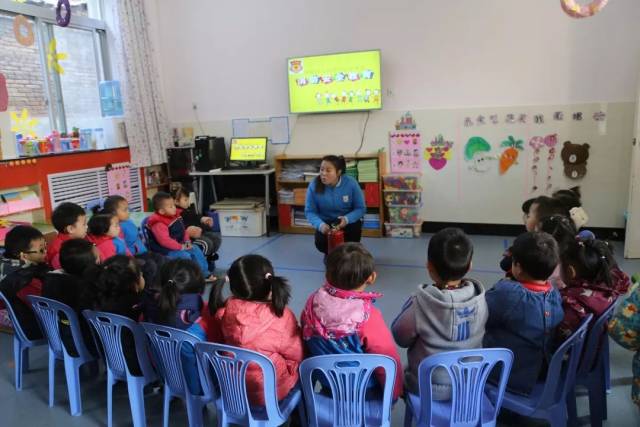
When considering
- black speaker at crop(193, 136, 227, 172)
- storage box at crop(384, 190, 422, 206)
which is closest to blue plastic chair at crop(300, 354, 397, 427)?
storage box at crop(384, 190, 422, 206)

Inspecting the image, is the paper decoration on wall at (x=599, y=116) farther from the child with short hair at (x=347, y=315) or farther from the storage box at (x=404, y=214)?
the child with short hair at (x=347, y=315)

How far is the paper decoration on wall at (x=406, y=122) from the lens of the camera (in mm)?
5082

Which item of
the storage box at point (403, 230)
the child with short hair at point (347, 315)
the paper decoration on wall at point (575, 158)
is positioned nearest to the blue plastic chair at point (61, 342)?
the child with short hair at point (347, 315)

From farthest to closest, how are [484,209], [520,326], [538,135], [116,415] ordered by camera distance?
[484,209], [538,135], [116,415], [520,326]

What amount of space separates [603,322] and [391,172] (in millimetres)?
3636

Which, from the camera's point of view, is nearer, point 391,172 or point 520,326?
point 520,326

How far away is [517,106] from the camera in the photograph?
470cm

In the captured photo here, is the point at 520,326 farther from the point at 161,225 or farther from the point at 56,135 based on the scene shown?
the point at 56,135

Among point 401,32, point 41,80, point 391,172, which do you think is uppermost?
point 401,32

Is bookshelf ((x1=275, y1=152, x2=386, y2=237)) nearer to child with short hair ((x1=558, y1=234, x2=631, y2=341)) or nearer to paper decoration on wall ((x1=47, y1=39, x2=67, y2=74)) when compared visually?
paper decoration on wall ((x1=47, y1=39, x2=67, y2=74))

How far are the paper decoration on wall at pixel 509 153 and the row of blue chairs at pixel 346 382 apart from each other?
3160 mm

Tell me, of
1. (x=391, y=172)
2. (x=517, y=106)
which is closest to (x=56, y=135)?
(x=391, y=172)

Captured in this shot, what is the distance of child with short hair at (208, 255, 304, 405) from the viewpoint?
5.61 feet

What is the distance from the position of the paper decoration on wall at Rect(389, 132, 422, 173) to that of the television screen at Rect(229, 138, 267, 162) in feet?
4.82
